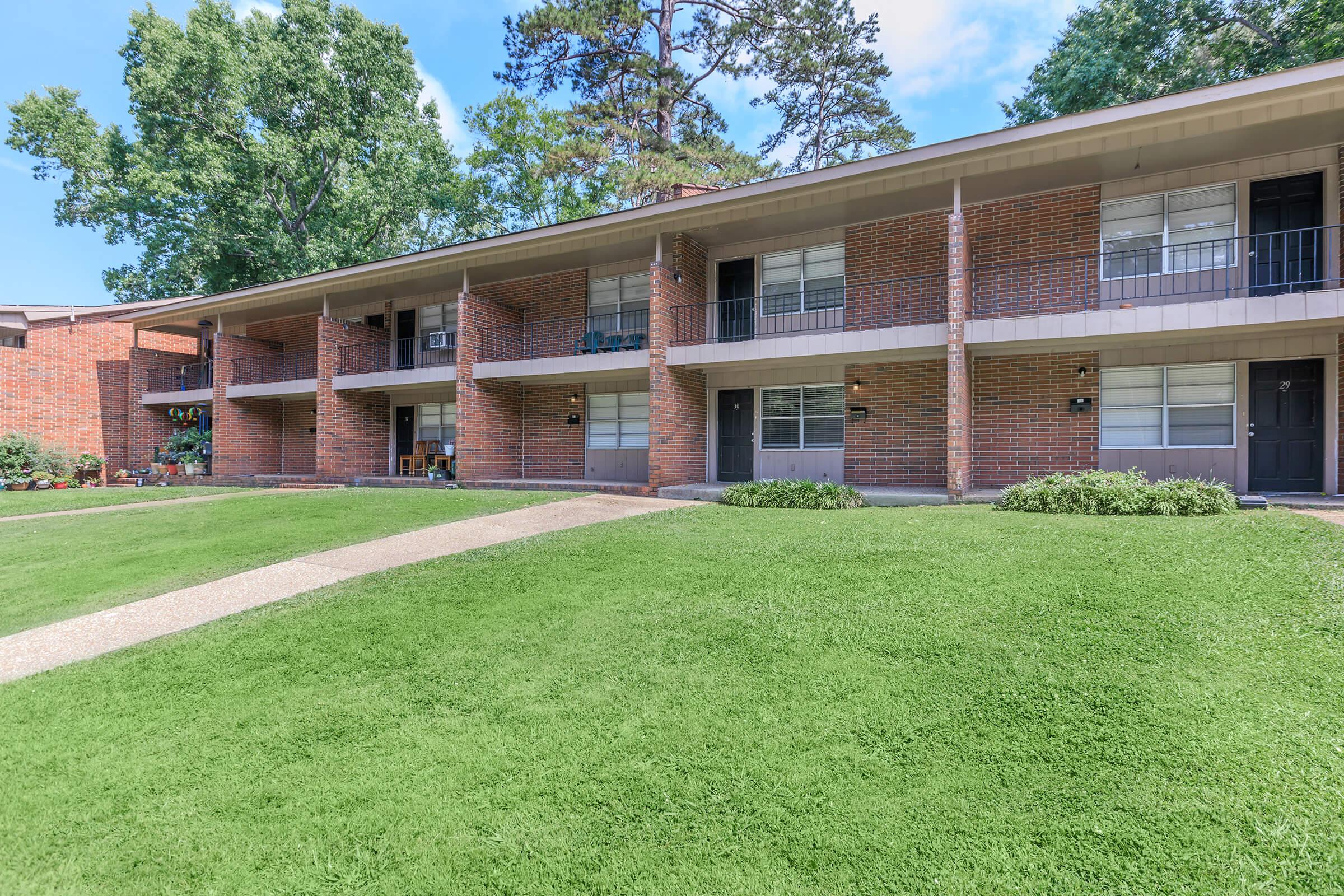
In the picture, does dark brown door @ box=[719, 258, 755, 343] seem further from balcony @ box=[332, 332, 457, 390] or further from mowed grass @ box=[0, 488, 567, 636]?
balcony @ box=[332, 332, 457, 390]

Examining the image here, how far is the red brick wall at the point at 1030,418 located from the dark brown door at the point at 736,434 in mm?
4452

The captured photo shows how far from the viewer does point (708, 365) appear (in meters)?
12.2

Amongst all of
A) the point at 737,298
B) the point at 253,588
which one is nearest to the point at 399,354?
the point at 737,298

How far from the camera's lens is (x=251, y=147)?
2356 centimetres

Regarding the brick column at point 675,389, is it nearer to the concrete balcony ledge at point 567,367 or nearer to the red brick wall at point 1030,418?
the concrete balcony ledge at point 567,367

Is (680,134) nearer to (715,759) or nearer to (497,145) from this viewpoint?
(497,145)

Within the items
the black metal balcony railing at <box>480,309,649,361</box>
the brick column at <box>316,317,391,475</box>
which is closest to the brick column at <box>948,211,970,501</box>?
the black metal balcony railing at <box>480,309,649,361</box>

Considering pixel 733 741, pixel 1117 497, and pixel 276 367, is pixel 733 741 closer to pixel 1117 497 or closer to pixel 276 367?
pixel 1117 497

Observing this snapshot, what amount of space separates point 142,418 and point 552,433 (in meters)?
16.1

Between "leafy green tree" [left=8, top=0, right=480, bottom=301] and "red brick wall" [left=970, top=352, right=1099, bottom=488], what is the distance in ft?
76.1

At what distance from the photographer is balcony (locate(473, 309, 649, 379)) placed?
13.0 m

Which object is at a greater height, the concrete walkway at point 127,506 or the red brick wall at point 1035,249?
the red brick wall at point 1035,249

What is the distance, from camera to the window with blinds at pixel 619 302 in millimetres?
14672

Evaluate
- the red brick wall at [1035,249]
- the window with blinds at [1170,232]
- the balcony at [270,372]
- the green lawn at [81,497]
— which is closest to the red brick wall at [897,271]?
the red brick wall at [1035,249]
